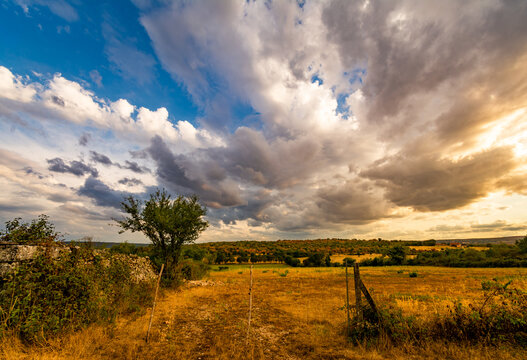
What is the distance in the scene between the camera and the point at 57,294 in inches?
345

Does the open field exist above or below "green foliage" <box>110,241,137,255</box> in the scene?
below

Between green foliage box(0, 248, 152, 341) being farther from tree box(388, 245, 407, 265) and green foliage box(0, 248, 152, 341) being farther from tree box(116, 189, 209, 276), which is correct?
tree box(388, 245, 407, 265)

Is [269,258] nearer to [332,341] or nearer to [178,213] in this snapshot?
[178,213]

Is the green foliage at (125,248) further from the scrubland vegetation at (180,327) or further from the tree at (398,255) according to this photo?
the tree at (398,255)

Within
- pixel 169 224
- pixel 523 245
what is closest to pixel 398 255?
pixel 523 245

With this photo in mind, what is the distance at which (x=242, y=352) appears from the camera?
28.9 feet

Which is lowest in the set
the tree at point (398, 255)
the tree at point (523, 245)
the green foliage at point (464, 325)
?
the tree at point (398, 255)

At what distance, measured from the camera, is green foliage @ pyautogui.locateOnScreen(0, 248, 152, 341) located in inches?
309

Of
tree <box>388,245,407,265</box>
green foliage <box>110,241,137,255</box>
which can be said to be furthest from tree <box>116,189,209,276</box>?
tree <box>388,245,407,265</box>

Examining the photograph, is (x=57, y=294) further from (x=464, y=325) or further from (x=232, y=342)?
(x=464, y=325)

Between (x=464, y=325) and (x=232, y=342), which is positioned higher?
(x=464, y=325)

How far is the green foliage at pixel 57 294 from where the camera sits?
7859 millimetres

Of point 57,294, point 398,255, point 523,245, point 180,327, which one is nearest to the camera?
point 57,294

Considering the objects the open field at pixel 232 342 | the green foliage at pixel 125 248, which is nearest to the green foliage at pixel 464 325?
the open field at pixel 232 342
